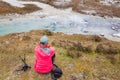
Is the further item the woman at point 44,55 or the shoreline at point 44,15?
the shoreline at point 44,15

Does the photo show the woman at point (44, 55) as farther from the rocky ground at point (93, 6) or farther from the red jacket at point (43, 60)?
the rocky ground at point (93, 6)

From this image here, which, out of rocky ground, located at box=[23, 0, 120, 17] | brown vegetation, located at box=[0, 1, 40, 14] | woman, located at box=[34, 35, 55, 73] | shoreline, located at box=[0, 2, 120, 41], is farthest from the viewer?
rocky ground, located at box=[23, 0, 120, 17]

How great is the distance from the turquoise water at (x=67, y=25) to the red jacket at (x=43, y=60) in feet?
75.5

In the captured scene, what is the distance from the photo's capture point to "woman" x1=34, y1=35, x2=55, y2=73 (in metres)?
13.1

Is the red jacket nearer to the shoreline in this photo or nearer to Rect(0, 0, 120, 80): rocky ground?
Rect(0, 0, 120, 80): rocky ground

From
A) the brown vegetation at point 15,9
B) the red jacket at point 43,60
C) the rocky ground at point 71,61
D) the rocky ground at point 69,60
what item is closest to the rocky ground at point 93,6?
the brown vegetation at point 15,9

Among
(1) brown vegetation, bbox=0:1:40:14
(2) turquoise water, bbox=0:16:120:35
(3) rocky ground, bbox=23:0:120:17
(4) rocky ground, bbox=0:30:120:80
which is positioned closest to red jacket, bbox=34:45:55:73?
(4) rocky ground, bbox=0:30:120:80

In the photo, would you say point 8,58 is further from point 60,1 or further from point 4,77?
point 60,1

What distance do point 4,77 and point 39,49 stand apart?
387 cm

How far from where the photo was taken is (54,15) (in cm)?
4488

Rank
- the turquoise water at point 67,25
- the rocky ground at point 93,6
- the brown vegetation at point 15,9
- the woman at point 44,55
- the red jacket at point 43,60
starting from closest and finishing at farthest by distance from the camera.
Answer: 1. the woman at point 44,55
2. the red jacket at point 43,60
3. the turquoise water at point 67,25
4. the brown vegetation at point 15,9
5. the rocky ground at point 93,6

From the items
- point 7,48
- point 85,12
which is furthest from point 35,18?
point 7,48

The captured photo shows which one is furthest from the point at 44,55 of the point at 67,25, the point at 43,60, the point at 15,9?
the point at 15,9

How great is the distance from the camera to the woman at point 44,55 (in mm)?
13061
